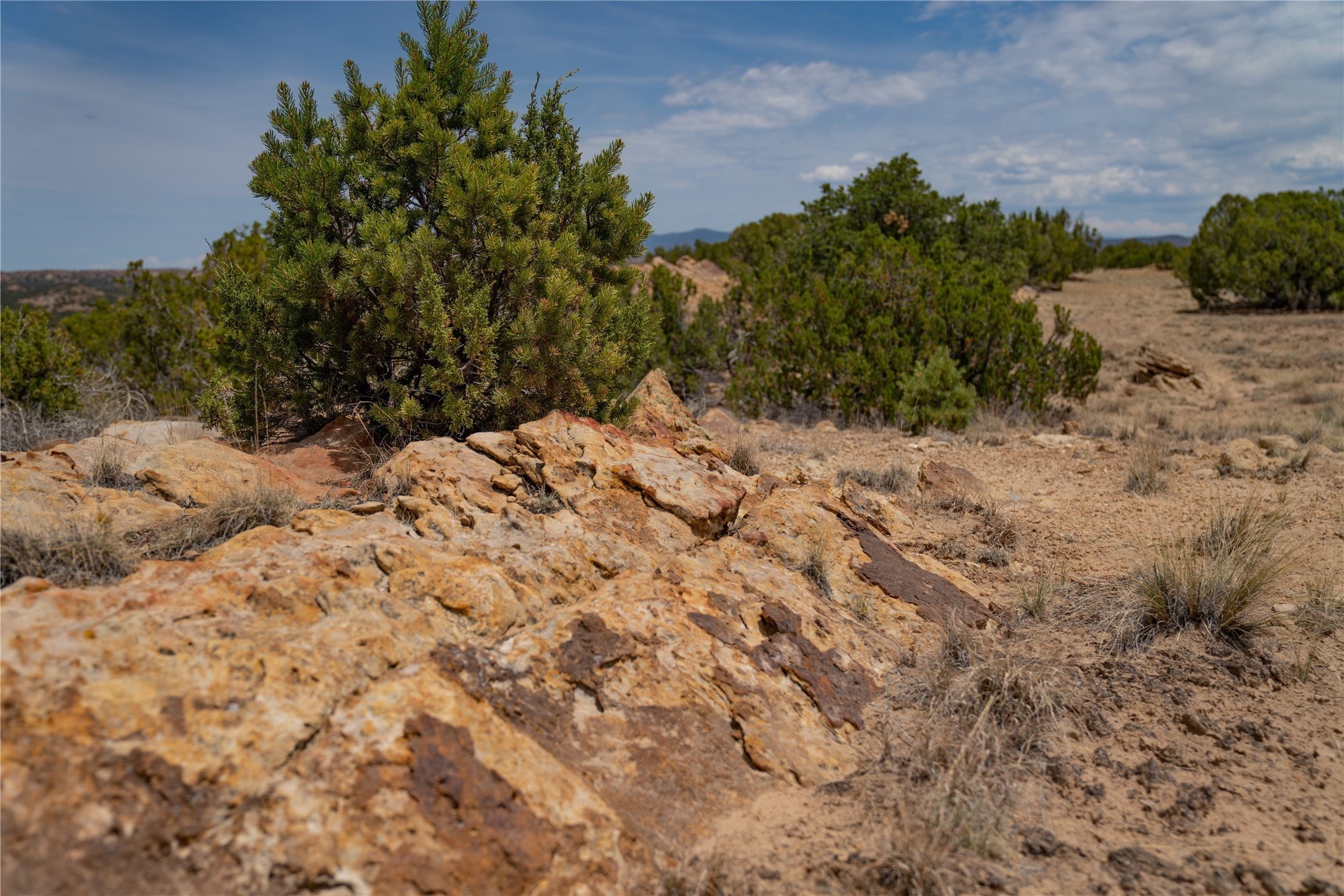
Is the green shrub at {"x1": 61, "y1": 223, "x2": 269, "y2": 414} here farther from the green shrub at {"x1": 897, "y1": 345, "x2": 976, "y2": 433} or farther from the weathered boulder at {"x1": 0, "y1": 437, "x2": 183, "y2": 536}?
the green shrub at {"x1": 897, "y1": 345, "x2": 976, "y2": 433}

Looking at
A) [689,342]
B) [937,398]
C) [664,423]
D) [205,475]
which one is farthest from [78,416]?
[937,398]

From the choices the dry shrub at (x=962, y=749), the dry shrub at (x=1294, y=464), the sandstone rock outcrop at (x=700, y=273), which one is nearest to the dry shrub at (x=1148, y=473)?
the dry shrub at (x=1294, y=464)

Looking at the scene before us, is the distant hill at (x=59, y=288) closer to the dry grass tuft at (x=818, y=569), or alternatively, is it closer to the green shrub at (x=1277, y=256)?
the dry grass tuft at (x=818, y=569)

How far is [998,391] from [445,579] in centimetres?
901

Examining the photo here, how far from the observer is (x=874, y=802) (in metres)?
2.61

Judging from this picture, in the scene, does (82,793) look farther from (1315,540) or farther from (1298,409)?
(1298,409)

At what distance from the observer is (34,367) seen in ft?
24.8

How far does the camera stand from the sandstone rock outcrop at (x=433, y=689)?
6.17ft

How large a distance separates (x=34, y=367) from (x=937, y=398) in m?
9.82

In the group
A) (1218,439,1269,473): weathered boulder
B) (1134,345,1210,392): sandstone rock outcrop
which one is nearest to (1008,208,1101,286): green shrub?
(1134,345,1210,392): sandstone rock outcrop

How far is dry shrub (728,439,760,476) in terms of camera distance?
19.3 ft

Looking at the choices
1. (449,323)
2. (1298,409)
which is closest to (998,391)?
(1298,409)

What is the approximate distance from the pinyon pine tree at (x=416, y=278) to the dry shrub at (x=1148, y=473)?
176 inches

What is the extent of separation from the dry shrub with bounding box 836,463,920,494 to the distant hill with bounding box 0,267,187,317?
25.7 metres
